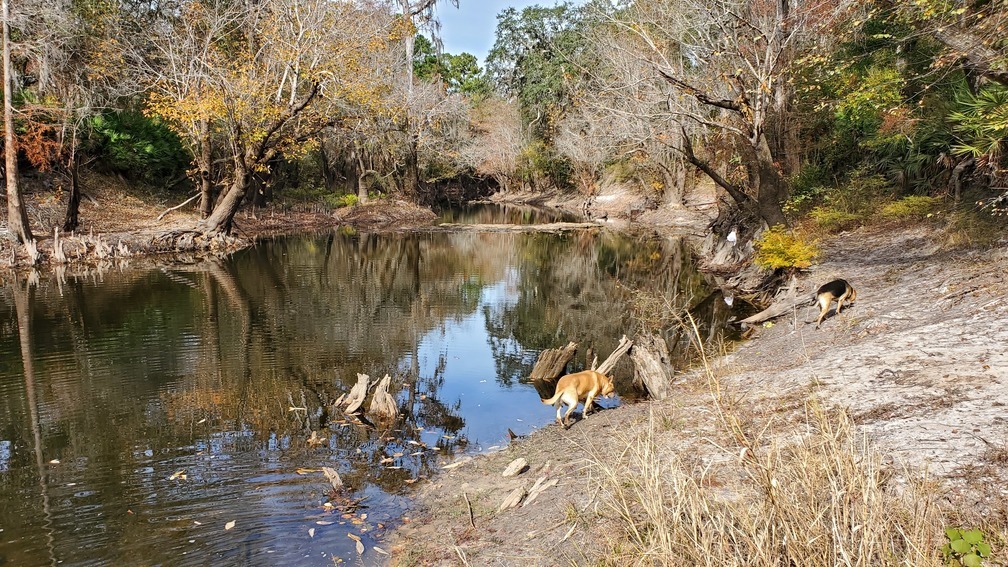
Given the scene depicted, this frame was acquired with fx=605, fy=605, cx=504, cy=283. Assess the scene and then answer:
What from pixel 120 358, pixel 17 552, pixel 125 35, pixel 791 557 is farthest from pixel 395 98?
pixel 791 557

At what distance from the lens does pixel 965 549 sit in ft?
10.1

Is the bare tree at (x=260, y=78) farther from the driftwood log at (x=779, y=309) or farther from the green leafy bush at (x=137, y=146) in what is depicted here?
the driftwood log at (x=779, y=309)

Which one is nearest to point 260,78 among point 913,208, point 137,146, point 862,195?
point 137,146

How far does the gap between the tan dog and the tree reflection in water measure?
0.92 meters

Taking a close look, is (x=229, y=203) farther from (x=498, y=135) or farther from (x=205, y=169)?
(x=498, y=135)

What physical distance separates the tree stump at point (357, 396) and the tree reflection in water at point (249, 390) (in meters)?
0.25

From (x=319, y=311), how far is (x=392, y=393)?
6391 mm

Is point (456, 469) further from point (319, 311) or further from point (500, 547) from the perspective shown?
point (319, 311)

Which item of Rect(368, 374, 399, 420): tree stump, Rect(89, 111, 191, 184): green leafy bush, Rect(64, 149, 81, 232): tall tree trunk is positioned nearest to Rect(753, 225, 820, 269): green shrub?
Rect(368, 374, 399, 420): tree stump

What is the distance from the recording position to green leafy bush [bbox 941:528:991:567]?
120 inches

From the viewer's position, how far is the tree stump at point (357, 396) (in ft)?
30.2

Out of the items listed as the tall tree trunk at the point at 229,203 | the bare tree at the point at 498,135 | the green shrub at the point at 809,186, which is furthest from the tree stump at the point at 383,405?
the bare tree at the point at 498,135

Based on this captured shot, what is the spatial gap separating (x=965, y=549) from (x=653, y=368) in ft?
20.9

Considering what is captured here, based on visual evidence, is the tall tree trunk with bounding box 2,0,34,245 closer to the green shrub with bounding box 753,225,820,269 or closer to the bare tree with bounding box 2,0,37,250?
the bare tree with bounding box 2,0,37,250
